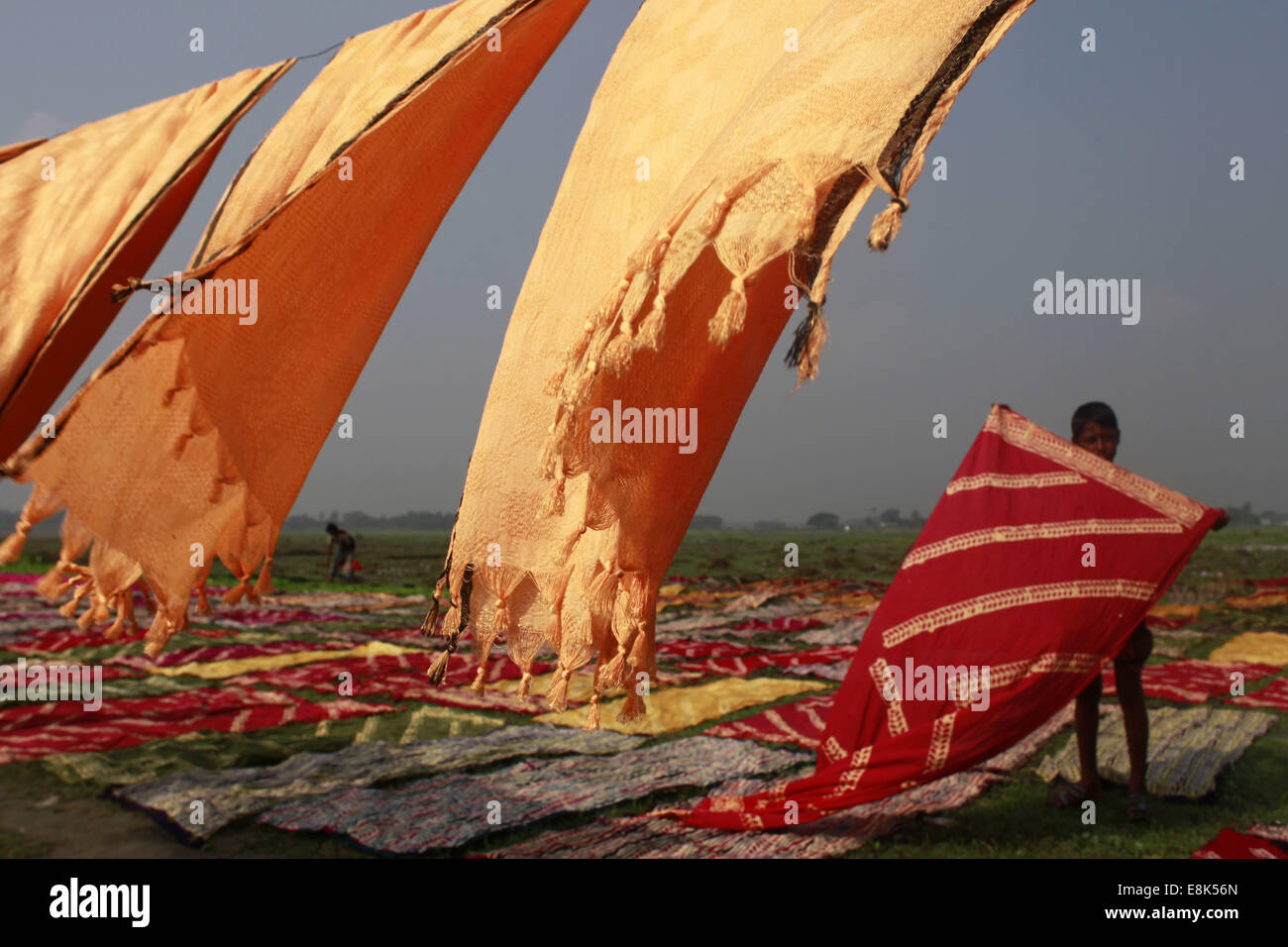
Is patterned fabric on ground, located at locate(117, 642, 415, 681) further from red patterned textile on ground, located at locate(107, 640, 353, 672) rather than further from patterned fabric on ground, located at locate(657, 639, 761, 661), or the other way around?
patterned fabric on ground, located at locate(657, 639, 761, 661)

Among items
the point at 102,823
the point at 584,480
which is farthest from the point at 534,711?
the point at 584,480

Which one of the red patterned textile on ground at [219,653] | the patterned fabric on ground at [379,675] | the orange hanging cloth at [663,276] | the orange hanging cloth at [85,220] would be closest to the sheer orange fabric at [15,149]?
the orange hanging cloth at [85,220]

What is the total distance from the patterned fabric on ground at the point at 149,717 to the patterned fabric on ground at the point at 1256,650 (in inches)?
278

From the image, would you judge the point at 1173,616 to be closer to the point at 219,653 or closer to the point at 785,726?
the point at 785,726

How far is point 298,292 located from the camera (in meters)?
2.61

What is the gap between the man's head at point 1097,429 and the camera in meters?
3.96

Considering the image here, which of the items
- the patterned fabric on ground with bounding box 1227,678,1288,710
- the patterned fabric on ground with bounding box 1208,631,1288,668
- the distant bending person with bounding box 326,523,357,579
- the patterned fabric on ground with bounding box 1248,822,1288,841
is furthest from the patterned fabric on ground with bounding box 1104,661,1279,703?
the distant bending person with bounding box 326,523,357,579

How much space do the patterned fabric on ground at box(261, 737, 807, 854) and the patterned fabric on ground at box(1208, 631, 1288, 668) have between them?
17.4ft

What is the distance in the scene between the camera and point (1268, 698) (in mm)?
6133

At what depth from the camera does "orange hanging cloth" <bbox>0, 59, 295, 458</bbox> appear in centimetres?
258

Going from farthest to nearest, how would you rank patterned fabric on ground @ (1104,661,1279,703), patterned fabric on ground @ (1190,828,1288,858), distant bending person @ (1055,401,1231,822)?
patterned fabric on ground @ (1104,661,1279,703), distant bending person @ (1055,401,1231,822), patterned fabric on ground @ (1190,828,1288,858)

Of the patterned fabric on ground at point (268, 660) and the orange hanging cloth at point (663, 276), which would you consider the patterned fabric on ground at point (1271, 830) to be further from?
the patterned fabric on ground at point (268, 660)

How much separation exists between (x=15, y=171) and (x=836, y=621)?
30.2 feet

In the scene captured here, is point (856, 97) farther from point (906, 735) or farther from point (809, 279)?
point (906, 735)
